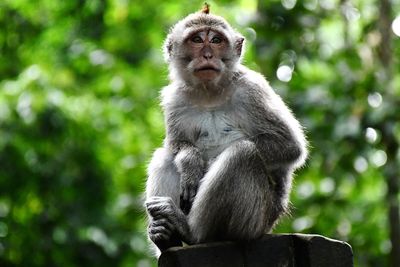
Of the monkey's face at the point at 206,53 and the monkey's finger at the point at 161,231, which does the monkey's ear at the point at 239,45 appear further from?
the monkey's finger at the point at 161,231

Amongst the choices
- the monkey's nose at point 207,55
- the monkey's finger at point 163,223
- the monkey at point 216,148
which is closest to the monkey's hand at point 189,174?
the monkey at point 216,148

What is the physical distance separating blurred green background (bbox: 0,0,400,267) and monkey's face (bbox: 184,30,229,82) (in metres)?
1.69

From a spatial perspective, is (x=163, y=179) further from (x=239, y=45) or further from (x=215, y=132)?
(x=239, y=45)

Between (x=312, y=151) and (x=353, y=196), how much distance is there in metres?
3.29

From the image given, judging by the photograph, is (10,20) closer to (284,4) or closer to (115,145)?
(115,145)

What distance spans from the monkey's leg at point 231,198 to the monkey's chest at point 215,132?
0.53 m

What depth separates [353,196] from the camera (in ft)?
48.5

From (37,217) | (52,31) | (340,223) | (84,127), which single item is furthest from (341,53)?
(52,31)

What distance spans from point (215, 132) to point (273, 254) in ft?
5.49

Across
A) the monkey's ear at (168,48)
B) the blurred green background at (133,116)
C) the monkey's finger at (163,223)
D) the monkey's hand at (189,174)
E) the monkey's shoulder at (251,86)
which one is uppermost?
the blurred green background at (133,116)

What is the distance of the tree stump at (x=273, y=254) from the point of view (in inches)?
236

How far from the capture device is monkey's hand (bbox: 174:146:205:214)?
283 inches

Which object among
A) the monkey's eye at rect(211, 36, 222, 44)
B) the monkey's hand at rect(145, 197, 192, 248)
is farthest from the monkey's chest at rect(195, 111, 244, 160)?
the monkey's hand at rect(145, 197, 192, 248)

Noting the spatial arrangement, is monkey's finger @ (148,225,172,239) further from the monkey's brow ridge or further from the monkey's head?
the monkey's brow ridge
